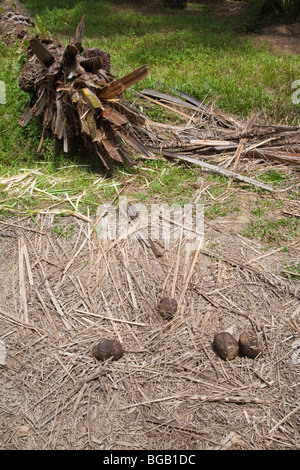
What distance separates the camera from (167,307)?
3088 millimetres

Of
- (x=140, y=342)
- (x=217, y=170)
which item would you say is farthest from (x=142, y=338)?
(x=217, y=170)

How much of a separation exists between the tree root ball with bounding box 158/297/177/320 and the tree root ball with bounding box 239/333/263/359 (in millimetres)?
565

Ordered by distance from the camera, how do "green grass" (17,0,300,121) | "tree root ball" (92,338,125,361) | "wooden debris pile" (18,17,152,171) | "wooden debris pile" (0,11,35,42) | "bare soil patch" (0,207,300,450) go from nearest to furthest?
1. "bare soil patch" (0,207,300,450)
2. "tree root ball" (92,338,125,361)
3. "wooden debris pile" (18,17,152,171)
4. "green grass" (17,0,300,121)
5. "wooden debris pile" (0,11,35,42)

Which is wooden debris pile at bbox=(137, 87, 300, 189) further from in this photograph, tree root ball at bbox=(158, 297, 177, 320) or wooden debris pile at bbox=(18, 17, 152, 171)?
tree root ball at bbox=(158, 297, 177, 320)

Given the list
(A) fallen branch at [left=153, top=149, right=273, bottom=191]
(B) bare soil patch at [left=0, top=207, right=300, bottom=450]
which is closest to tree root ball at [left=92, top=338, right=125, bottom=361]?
(B) bare soil patch at [left=0, top=207, right=300, bottom=450]

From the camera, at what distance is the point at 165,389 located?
8.95 feet

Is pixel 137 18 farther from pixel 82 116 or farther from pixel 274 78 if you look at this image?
pixel 82 116

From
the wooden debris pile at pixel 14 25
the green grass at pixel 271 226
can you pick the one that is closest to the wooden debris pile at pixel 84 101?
the green grass at pixel 271 226

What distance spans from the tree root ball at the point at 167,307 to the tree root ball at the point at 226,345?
1.30 ft

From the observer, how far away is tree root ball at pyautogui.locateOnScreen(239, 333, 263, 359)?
285 centimetres

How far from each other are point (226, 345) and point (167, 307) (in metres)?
0.54

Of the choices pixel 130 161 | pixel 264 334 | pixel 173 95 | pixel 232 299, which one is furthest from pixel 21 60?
pixel 264 334

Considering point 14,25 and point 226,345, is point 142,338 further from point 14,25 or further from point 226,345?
point 14,25

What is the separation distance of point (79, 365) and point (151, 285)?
88cm
